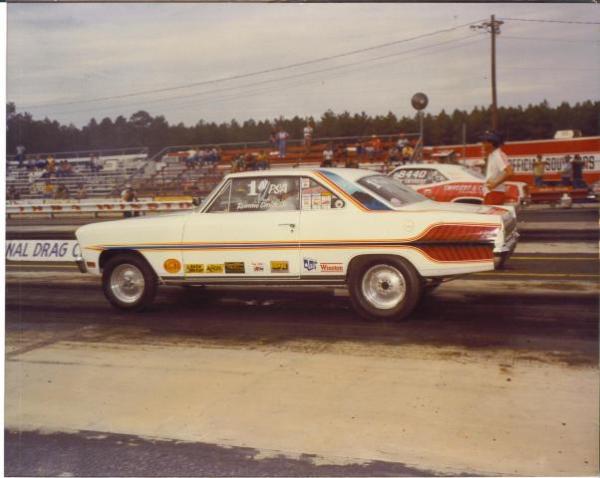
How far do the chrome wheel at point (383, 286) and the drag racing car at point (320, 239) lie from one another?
10 millimetres

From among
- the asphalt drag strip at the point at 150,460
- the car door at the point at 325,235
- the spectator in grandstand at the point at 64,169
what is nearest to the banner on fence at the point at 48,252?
the spectator in grandstand at the point at 64,169

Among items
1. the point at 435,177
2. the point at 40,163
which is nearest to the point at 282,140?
the point at 435,177

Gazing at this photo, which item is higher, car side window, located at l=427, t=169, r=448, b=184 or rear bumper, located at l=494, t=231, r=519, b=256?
car side window, located at l=427, t=169, r=448, b=184

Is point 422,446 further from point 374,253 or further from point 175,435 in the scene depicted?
point 374,253

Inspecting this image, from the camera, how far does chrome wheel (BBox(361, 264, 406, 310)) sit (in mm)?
7117

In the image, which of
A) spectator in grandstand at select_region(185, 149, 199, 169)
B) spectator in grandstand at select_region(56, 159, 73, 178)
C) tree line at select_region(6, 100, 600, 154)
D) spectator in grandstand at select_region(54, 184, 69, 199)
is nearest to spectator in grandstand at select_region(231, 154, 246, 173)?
tree line at select_region(6, 100, 600, 154)

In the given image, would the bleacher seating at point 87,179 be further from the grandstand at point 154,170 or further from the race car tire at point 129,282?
the race car tire at point 129,282

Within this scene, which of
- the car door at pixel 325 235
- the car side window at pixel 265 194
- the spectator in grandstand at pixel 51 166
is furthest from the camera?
the spectator in grandstand at pixel 51 166

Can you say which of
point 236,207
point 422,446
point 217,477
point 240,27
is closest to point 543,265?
point 236,207

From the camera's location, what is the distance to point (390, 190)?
7.60 metres

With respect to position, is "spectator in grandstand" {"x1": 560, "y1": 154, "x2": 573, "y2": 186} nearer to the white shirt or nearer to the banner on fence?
the white shirt

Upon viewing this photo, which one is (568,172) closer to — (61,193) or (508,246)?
(61,193)

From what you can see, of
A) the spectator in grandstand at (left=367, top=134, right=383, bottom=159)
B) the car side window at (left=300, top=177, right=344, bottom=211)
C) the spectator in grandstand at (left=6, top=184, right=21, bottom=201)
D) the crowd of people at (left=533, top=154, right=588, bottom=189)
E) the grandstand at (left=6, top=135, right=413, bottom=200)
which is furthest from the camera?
the crowd of people at (left=533, top=154, right=588, bottom=189)

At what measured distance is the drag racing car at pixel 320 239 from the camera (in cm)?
692
